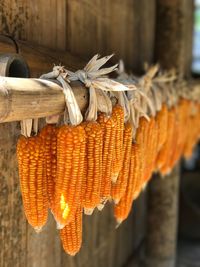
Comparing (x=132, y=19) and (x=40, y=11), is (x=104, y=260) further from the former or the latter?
(x=40, y=11)

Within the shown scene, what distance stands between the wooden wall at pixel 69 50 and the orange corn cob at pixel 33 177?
1.02 ft

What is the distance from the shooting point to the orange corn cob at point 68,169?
6.15 feet

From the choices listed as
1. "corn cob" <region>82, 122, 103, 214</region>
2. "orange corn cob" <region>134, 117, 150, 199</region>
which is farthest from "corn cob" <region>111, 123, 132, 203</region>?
"corn cob" <region>82, 122, 103, 214</region>

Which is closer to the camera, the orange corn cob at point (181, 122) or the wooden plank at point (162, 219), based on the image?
the orange corn cob at point (181, 122)

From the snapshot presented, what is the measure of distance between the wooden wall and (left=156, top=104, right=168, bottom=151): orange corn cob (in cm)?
70

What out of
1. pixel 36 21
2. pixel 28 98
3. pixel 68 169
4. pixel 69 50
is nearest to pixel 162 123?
pixel 69 50

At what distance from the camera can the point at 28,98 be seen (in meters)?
1.59

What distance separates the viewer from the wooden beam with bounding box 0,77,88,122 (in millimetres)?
1496

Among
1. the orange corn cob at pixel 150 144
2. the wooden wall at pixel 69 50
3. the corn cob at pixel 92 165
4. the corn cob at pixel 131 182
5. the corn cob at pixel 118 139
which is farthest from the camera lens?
the orange corn cob at pixel 150 144

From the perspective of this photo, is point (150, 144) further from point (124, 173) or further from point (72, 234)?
point (72, 234)

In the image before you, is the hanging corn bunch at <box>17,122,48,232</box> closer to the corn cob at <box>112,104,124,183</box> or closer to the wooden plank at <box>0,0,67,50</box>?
the corn cob at <box>112,104,124,183</box>

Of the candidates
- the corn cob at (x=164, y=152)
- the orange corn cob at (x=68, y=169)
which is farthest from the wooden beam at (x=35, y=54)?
the corn cob at (x=164, y=152)

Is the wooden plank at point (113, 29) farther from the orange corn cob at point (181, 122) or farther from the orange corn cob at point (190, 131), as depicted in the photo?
the orange corn cob at point (190, 131)

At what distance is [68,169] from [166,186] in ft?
13.0
